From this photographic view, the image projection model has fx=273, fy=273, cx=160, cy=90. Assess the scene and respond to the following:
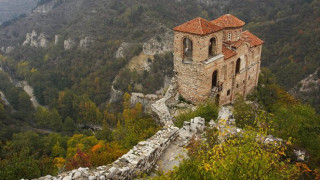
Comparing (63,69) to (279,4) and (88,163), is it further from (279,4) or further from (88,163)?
(279,4)

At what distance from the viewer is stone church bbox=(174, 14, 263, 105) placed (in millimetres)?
22422

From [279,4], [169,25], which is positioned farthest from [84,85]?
[279,4]

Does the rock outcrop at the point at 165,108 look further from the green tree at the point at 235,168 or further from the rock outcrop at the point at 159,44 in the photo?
the rock outcrop at the point at 159,44

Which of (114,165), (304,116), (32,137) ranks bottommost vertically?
(32,137)

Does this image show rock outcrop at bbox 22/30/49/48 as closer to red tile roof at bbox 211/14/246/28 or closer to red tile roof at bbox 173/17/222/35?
red tile roof at bbox 211/14/246/28

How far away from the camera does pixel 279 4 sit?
11112 centimetres

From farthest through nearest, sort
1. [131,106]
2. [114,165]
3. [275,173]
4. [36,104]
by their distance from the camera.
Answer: [36,104] < [131,106] < [114,165] < [275,173]

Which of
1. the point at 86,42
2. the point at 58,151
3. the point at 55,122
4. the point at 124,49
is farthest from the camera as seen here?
the point at 86,42

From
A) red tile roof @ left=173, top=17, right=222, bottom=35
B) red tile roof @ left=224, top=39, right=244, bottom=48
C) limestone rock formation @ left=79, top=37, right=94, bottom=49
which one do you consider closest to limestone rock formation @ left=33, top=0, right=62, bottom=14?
limestone rock formation @ left=79, top=37, right=94, bottom=49

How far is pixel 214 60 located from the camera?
76.2 feet

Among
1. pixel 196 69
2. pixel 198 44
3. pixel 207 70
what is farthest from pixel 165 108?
pixel 198 44

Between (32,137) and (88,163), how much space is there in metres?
29.8

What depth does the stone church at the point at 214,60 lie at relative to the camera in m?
22.4

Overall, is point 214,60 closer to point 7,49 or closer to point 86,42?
point 86,42
